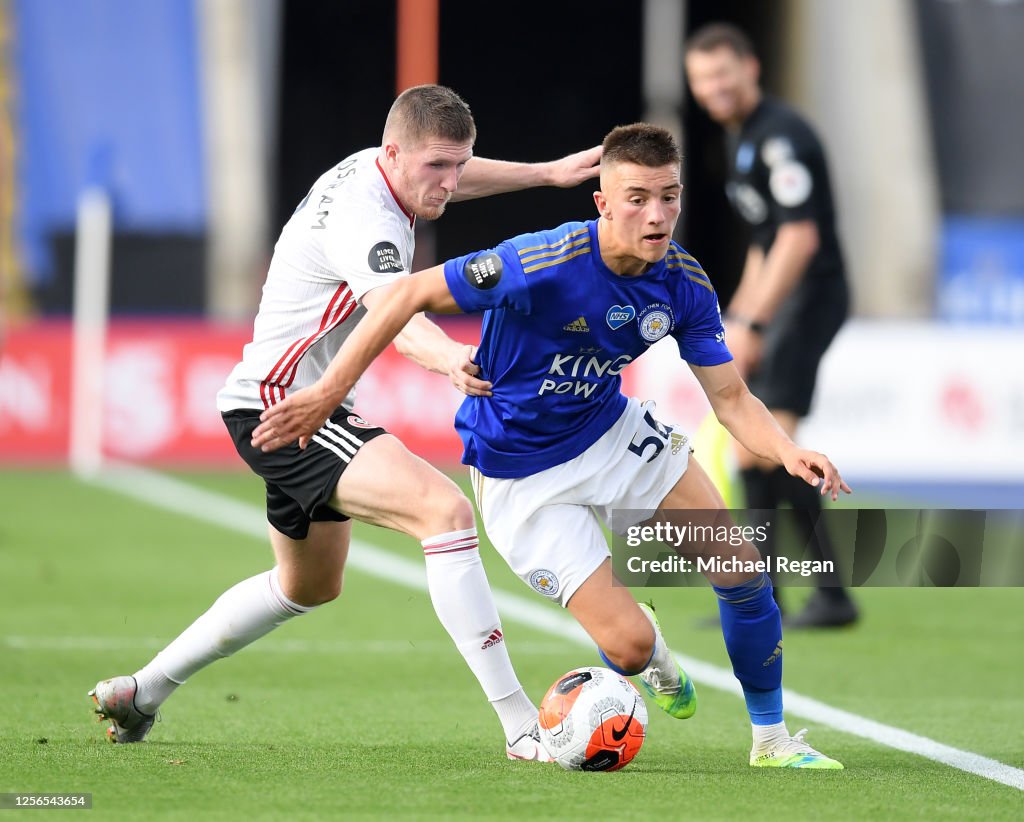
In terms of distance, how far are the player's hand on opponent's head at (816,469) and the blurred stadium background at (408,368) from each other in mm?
809

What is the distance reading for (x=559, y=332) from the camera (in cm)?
504

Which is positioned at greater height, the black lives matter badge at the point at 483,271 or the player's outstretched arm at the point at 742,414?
the black lives matter badge at the point at 483,271

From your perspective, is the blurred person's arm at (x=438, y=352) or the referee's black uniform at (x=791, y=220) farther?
the referee's black uniform at (x=791, y=220)

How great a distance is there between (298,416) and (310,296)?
61 centimetres

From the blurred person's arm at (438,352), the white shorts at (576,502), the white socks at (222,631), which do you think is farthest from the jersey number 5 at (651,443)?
the white socks at (222,631)

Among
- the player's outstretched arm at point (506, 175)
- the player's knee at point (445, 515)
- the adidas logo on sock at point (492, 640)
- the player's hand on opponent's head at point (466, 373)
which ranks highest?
the player's outstretched arm at point (506, 175)

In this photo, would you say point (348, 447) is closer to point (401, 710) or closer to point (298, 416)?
point (298, 416)

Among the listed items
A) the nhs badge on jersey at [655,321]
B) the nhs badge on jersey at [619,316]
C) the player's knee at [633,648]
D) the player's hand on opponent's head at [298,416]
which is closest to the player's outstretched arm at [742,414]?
the nhs badge on jersey at [655,321]

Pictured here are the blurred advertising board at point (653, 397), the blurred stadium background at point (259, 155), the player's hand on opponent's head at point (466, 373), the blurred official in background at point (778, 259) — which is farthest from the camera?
the blurred stadium background at point (259, 155)

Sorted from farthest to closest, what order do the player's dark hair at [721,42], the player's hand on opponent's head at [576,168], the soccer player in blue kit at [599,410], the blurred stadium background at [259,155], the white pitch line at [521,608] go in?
the blurred stadium background at [259,155], the player's dark hair at [721,42], the player's hand on opponent's head at [576,168], the white pitch line at [521,608], the soccer player in blue kit at [599,410]

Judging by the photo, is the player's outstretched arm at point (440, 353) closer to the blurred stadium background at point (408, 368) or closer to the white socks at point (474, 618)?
the white socks at point (474, 618)

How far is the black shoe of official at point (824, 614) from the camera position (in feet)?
27.0

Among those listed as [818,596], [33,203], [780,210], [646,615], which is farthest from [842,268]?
[33,203]

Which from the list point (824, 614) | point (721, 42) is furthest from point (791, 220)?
point (824, 614)
